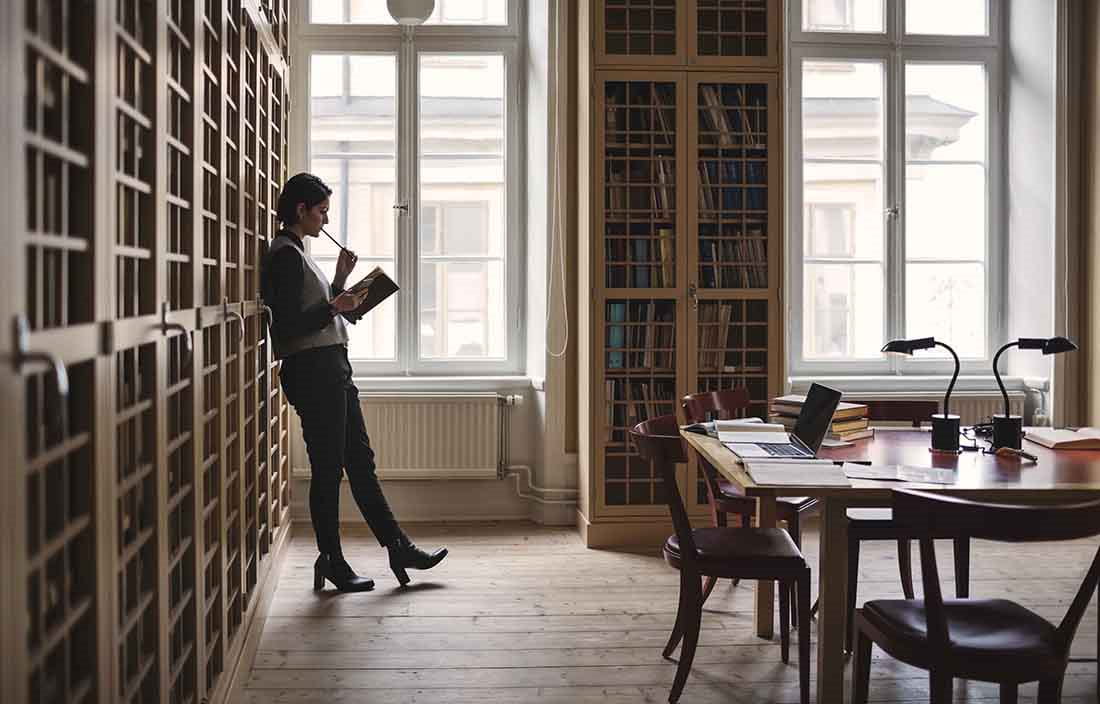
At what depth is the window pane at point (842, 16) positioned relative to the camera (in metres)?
5.74

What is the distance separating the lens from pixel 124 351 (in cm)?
193

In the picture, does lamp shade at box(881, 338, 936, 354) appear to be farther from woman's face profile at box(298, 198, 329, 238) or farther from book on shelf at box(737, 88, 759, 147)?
woman's face profile at box(298, 198, 329, 238)

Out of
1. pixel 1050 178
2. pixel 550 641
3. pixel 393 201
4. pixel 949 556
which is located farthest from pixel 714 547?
pixel 1050 178

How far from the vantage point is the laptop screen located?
3.20 m

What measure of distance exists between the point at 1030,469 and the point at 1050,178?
318 cm

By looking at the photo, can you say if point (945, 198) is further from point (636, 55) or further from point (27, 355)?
point (27, 355)

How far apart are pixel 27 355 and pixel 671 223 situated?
3.98 m

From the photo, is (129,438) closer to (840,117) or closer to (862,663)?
(862,663)

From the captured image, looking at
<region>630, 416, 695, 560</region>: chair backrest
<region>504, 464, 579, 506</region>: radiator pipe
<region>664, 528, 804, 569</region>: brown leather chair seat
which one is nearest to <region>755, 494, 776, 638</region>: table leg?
<region>664, 528, 804, 569</region>: brown leather chair seat

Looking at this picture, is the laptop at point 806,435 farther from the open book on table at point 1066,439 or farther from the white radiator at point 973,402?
the white radiator at point 973,402

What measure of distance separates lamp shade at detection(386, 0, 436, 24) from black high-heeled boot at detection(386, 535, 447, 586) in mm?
2577

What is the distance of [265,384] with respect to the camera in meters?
4.01

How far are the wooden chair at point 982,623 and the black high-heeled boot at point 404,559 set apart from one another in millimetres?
2250

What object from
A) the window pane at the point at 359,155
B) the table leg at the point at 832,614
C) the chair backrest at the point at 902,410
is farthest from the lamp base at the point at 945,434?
the window pane at the point at 359,155
